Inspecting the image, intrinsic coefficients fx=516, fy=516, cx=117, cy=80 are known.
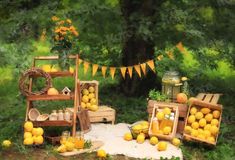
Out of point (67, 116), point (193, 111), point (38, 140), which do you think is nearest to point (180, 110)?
point (193, 111)

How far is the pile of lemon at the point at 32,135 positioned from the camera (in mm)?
7195

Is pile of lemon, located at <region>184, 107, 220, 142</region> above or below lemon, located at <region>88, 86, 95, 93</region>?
below

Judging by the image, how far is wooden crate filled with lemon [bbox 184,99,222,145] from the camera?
24.6 feet

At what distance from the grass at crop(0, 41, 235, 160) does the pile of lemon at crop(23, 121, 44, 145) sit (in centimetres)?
13

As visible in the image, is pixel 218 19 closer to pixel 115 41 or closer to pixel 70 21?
pixel 115 41

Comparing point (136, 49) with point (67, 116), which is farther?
point (136, 49)

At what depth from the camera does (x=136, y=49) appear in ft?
33.0

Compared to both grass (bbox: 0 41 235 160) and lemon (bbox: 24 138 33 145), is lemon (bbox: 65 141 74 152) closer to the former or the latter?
grass (bbox: 0 41 235 160)

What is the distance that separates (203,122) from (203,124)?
0.03 meters

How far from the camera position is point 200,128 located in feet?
25.1

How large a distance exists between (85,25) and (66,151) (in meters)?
2.50

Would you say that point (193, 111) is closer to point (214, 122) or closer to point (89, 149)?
point (214, 122)

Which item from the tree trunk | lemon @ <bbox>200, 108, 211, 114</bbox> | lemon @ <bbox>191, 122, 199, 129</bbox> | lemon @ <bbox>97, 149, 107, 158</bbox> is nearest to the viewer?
lemon @ <bbox>97, 149, 107, 158</bbox>

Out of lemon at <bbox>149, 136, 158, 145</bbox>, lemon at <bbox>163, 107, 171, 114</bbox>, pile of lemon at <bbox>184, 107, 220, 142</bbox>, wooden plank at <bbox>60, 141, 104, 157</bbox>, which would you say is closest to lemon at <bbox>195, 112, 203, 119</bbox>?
pile of lemon at <bbox>184, 107, 220, 142</bbox>
